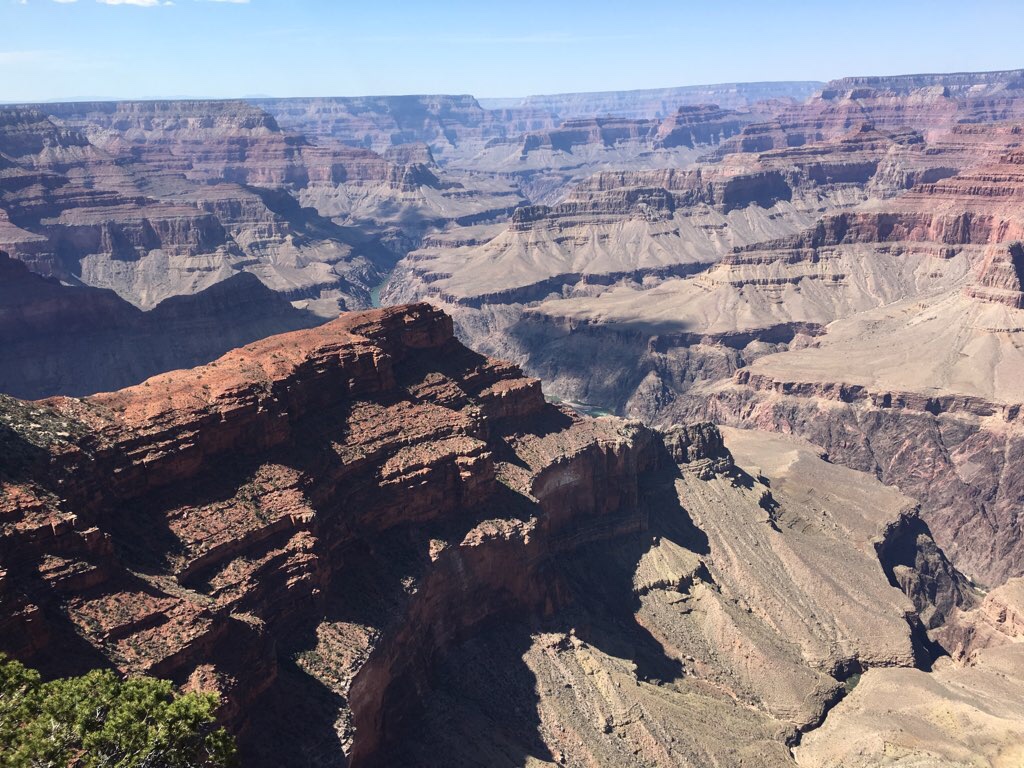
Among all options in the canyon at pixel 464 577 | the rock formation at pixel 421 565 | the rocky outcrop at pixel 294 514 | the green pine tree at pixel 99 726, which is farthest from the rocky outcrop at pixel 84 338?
the green pine tree at pixel 99 726

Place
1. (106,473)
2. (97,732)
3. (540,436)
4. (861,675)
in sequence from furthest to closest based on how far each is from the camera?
(540,436) → (861,675) → (106,473) → (97,732)

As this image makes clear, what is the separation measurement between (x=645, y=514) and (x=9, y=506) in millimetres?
66201

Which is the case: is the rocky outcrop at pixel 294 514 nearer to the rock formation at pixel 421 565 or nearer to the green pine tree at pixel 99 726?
the rock formation at pixel 421 565

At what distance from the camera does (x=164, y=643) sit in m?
51.2

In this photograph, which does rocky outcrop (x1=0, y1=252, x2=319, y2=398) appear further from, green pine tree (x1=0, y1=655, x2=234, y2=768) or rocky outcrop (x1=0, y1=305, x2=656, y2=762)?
green pine tree (x1=0, y1=655, x2=234, y2=768)

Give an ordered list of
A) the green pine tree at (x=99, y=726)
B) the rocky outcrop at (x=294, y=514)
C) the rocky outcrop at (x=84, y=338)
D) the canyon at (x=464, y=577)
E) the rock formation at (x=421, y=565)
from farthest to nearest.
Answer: the rocky outcrop at (x=84, y=338) < the canyon at (x=464, y=577) < the rock formation at (x=421, y=565) < the rocky outcrop at (x=294, y=514) < the green pine tree at (x=99, y=726)

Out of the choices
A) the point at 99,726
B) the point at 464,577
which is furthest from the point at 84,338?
the point at 99,726

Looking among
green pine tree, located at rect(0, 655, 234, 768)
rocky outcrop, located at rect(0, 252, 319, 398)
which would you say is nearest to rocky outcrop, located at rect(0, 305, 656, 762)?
green pine tree, located at rect(0, 655, 234, 768)

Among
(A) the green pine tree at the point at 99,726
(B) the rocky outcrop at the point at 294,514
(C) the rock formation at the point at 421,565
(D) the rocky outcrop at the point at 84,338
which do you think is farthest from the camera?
(D) the rocky outcrop at the point at 84,338

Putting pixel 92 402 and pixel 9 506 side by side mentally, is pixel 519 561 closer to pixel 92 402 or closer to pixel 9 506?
pixel 92 402

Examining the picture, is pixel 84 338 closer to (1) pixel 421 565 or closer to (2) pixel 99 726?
(1) pixel 421 565

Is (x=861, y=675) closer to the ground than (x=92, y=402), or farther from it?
closer to the ground

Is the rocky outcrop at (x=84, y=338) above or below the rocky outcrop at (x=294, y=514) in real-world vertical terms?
below

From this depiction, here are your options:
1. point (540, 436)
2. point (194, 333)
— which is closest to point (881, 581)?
point (540, 436)
